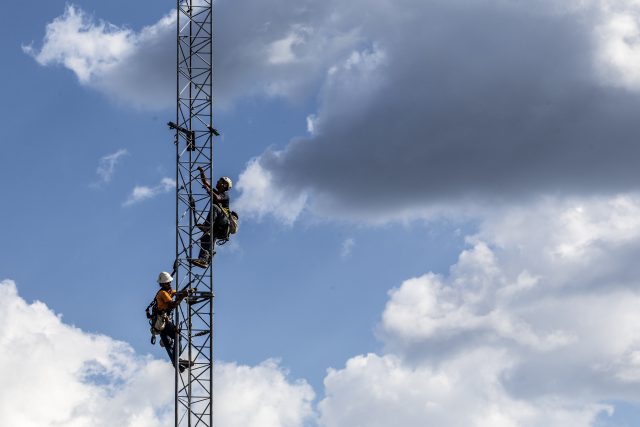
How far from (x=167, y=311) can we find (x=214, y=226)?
453cm

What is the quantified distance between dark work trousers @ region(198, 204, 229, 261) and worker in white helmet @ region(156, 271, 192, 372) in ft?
7.15

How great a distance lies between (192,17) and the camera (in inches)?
4028

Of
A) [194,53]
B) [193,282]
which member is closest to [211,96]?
[194,53]

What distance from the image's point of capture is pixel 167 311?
9756 cm

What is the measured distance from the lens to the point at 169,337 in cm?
9869

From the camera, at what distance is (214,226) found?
3925 inches

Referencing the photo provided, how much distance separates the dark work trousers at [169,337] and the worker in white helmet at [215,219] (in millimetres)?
2888

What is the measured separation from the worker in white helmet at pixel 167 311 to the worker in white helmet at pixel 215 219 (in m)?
2.09

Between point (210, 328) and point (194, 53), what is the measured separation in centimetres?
1227

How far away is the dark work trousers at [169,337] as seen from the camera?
98.4 m

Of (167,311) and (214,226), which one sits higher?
(214,226)

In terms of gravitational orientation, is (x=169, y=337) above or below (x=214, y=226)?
below

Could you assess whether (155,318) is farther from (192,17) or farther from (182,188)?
(192,17)

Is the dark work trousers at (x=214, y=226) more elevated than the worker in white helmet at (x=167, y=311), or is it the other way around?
the dark work trousers at (x=214, y=226)
